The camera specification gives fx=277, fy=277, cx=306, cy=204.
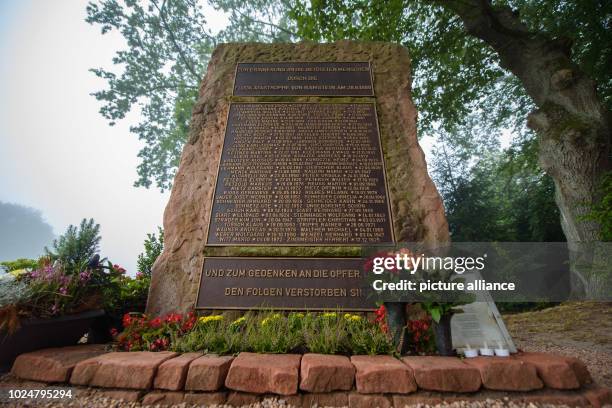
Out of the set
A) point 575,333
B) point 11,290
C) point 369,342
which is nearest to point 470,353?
point 369,342

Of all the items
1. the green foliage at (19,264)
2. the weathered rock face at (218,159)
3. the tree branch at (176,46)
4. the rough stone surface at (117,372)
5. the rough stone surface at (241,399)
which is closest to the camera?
the rough stone surface at (241,399)

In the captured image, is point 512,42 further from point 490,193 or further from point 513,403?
point 513,403

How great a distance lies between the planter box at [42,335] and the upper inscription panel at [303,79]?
4.19 metres

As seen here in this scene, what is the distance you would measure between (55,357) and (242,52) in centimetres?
573

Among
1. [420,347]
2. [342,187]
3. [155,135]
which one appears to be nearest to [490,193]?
[342,187]

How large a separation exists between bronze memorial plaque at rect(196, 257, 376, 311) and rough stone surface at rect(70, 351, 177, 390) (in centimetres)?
→ 123

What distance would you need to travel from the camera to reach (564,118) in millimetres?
6582

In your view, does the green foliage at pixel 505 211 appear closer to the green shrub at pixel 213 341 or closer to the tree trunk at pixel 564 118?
the tree trunk at pixel 564 118

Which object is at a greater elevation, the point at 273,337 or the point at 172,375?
the point at 273,337

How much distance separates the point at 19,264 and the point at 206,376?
2.97 metres

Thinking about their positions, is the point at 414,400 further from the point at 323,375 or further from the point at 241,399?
the point at 241,399

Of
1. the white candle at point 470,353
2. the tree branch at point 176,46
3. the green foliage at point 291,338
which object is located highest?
the tree branch at point 176,46

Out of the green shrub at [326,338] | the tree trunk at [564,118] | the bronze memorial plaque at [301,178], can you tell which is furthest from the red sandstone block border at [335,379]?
the tree trunk at [564,118]

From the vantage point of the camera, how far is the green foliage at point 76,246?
3.35 metres
